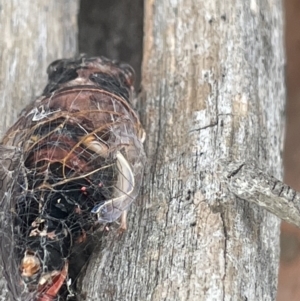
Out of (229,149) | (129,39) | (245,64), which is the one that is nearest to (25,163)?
(229,149)

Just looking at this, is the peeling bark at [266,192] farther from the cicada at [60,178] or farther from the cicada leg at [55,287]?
the cicada leg at [55,287]

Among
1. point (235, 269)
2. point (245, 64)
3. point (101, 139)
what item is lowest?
point (235, 269)

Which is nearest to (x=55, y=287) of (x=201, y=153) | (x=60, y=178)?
(x=60, y=178)

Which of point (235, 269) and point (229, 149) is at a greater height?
point (229, 149)

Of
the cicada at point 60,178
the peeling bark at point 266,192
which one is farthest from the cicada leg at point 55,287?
the peeling bark at point 266,192

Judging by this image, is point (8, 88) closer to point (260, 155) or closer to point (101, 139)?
point (101, 139)

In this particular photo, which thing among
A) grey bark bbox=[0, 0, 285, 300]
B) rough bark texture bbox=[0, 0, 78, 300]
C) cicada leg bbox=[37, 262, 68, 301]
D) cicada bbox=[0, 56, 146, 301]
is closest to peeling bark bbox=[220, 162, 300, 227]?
grey bark bbox=[0, 0, 285, 300]
